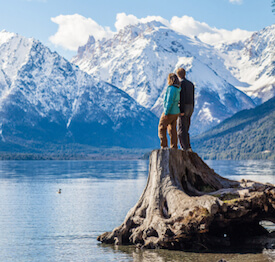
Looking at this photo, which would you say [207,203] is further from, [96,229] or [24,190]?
[24,190]

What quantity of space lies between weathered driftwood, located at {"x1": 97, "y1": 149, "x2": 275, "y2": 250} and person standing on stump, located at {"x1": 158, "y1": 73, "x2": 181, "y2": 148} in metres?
1.49

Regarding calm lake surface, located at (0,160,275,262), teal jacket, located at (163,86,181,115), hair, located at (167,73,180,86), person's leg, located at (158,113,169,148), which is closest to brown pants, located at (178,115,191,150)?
teal jacket, located at (163,86,181,115)

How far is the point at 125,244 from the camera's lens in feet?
116

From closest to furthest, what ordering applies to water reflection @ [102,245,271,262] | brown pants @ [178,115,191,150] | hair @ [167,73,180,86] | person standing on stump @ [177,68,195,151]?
water reflection @ [102,245,271,262] → hair @ [167,73,180,86] → person standing on stump @ [177,68,195,151] → brown pants @ [178,115,191,150]

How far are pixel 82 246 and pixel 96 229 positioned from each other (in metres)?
16.1

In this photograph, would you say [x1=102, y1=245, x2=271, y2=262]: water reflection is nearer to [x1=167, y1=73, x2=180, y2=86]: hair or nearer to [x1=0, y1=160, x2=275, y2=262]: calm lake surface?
[x1=0, y1=160, x2=275, y2=262]: calm lake surface

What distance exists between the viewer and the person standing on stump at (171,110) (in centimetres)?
3503

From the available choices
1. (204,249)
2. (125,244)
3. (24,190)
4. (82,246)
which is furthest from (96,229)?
(24,190)

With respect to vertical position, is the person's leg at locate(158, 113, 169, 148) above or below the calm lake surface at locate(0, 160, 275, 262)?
above

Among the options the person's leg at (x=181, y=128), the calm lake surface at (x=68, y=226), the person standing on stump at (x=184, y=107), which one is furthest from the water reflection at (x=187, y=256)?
the person's leg at (x=181, y=128)

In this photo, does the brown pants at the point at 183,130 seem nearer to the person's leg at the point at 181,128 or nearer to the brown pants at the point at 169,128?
the person's leg at the point at 181,128

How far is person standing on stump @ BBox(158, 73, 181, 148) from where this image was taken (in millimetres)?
35031

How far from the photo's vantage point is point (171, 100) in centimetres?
3512

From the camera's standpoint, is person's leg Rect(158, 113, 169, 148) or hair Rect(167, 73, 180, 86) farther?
person's leg Rect(158, 113, 169, 148)
